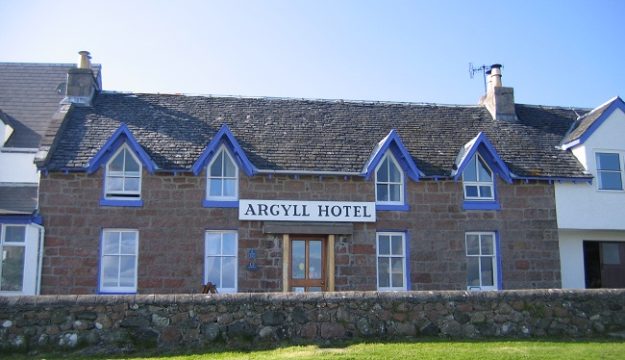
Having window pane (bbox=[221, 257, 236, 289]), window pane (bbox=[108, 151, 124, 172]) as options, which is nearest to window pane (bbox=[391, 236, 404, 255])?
window pane (bbox=[221, 257, 236, 289])

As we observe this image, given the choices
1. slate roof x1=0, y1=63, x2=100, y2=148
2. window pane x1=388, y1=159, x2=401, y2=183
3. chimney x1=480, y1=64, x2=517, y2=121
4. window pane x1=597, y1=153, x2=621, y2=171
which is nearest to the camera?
window pane x1=388, y1=159, x2=401, y2=183

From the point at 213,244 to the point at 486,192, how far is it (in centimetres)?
834

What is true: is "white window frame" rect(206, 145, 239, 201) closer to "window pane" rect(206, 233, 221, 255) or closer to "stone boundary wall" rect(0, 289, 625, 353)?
"window pane" rect(206, 233, 221, 255)

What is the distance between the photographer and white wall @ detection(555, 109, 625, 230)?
20.1 meters

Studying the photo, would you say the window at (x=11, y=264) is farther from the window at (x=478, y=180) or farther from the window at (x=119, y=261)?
the window at (x=478, y=180)

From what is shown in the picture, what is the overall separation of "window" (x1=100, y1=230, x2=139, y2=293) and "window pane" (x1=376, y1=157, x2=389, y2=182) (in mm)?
7170

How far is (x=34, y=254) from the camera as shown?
57.1 ft

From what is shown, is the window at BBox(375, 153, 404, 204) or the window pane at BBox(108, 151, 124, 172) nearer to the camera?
the window pane at BBox(108, 151, 124, 172)

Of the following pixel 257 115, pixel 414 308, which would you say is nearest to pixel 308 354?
pixel 414 308

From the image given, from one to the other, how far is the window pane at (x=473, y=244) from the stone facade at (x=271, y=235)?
0.31m

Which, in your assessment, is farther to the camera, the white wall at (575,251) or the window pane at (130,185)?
the white wall at (575,251)

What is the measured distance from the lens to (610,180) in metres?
20.8

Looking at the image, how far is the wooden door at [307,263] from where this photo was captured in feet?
60.9

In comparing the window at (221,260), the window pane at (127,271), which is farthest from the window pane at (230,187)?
the window pane at (127,271)
